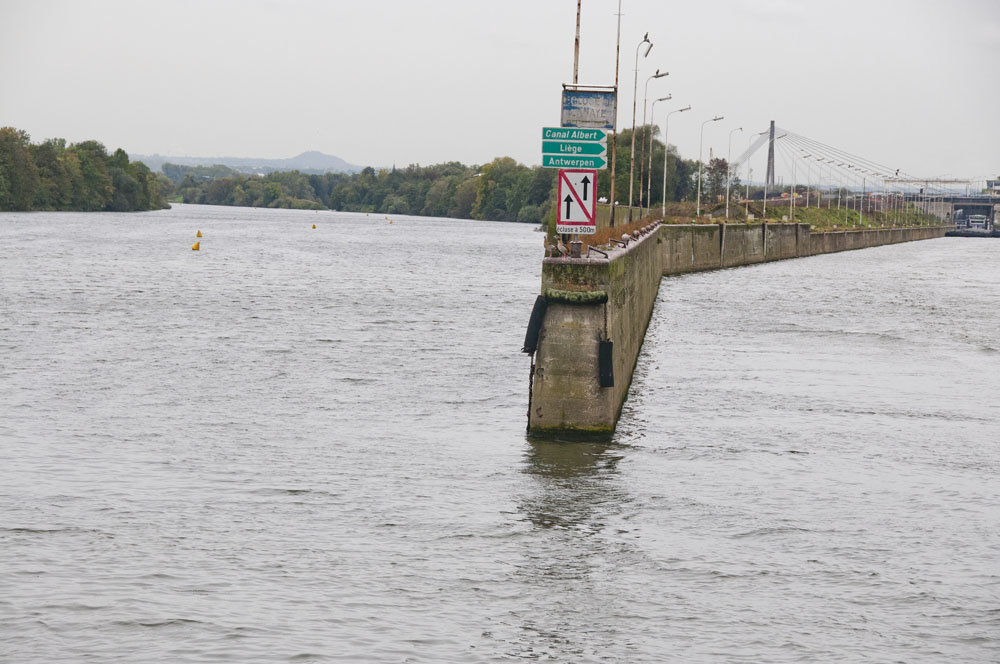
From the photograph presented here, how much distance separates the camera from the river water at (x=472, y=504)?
10727 mm

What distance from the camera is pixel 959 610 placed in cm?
1162

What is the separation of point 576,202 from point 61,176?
169879 mm

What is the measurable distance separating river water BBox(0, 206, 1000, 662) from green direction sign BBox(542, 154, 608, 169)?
4.08 meters

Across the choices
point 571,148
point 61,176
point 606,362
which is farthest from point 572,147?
→ point 61,176

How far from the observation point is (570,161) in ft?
58.6

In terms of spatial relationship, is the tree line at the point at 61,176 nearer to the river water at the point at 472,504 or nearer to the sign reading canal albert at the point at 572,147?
the river water at the point at 472,504

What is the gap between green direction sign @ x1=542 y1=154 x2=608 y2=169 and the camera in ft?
57.9

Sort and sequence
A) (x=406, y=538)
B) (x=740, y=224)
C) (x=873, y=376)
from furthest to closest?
(x=740, y=224) < (x=873, y=376) < (x=406, y=538)

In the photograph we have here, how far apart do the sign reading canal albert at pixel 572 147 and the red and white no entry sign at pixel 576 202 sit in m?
0.20

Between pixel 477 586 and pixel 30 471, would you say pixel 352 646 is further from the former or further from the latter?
pixel 30 471

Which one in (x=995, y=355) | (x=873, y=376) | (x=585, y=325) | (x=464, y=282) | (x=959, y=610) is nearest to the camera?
(x=959, y=610)

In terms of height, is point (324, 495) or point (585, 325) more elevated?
point (585, 325)

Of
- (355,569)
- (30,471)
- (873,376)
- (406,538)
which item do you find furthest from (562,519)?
(873,376)

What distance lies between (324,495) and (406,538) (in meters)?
2.30
